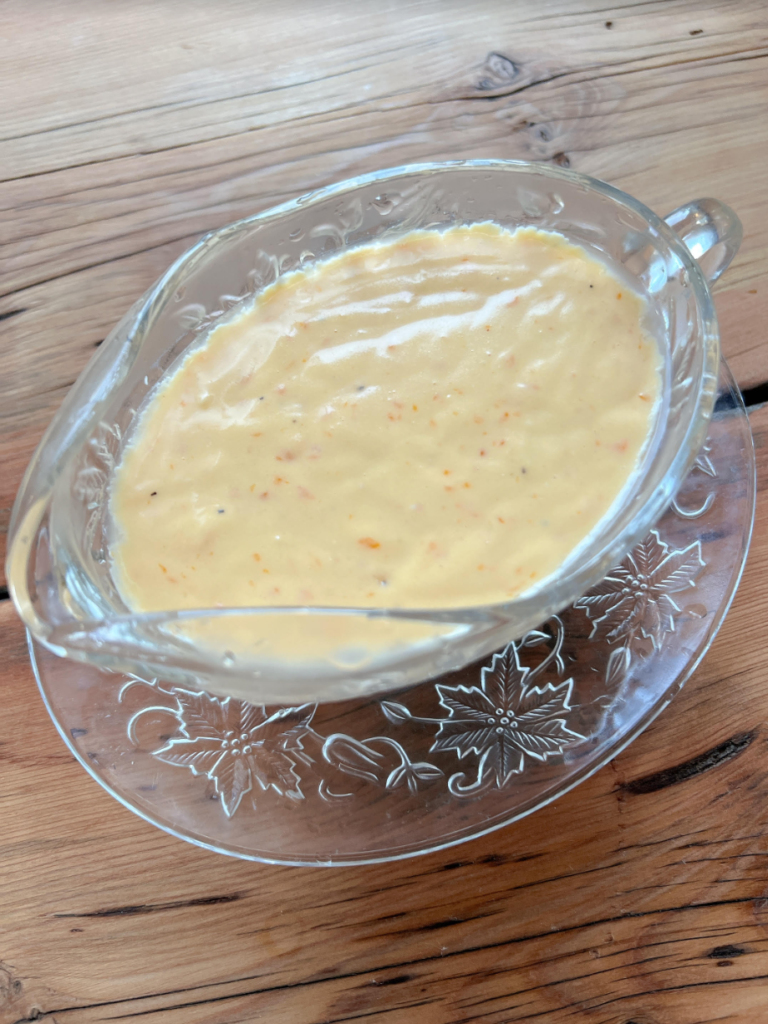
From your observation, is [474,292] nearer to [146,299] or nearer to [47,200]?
[146,299]

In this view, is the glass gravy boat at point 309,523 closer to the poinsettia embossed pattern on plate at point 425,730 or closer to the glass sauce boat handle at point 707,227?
the glass sauce boat handle at point 707,227

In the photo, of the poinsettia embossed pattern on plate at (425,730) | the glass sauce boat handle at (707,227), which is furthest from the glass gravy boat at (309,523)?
the poinsettia embossed pattern on plate at (425,730)

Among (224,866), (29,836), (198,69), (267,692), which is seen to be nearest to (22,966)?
(29,836)

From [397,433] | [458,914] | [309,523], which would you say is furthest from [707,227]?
[458,914]

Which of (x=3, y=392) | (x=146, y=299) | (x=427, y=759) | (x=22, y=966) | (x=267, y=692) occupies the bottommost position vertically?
(x=22, y=966)

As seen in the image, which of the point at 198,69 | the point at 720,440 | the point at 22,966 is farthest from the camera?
the point at 198,69
